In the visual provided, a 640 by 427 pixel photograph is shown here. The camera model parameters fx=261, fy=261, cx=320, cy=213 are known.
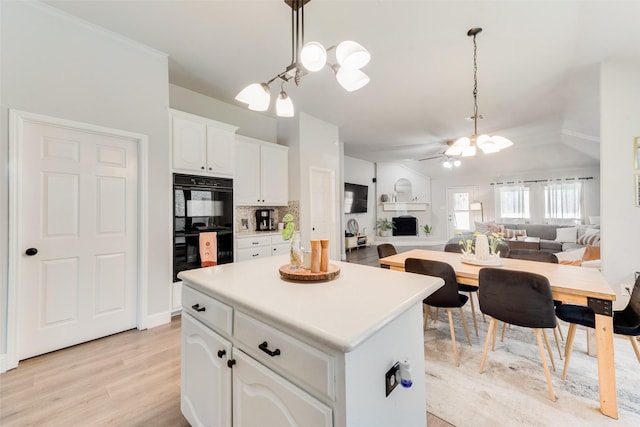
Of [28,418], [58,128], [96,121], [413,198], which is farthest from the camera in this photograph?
[413,198]

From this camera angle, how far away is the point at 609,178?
2.82 metres

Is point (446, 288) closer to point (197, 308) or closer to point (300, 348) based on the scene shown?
point (300, 348)

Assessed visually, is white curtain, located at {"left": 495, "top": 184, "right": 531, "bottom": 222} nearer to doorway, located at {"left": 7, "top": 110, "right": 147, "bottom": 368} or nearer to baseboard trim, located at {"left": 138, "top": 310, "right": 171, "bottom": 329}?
baseboard trim, located at {"left": 138, "top": 310, "right": 171, "bottom": 329}

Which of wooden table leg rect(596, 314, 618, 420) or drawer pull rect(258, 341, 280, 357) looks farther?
wooden table leg rect(596, 314, 618, 420)

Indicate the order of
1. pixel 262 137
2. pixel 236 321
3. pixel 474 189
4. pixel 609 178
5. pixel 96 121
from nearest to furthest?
pixel 236 321
pixel 96 121
pixel 609 178
pixel 262 137
pixel 474 189

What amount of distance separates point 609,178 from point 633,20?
147 cm

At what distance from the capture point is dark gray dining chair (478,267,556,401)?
173 centimetres

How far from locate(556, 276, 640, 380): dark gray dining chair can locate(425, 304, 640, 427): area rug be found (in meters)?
0.20

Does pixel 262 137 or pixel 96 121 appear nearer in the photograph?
pixel 96 121

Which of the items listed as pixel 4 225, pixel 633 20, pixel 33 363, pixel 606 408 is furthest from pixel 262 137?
pixel 606 408

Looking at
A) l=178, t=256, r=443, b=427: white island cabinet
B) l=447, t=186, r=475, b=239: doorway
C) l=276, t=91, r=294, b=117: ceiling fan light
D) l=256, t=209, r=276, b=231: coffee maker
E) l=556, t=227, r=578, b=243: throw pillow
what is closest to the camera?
l=178, t=256, r=443, b=427: white island cabinet

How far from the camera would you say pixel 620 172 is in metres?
2.79

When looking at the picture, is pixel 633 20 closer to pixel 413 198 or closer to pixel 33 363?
pixel 33 363

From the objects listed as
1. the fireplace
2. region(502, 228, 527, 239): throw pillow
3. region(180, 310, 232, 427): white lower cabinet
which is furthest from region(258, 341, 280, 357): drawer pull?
the fireplace
